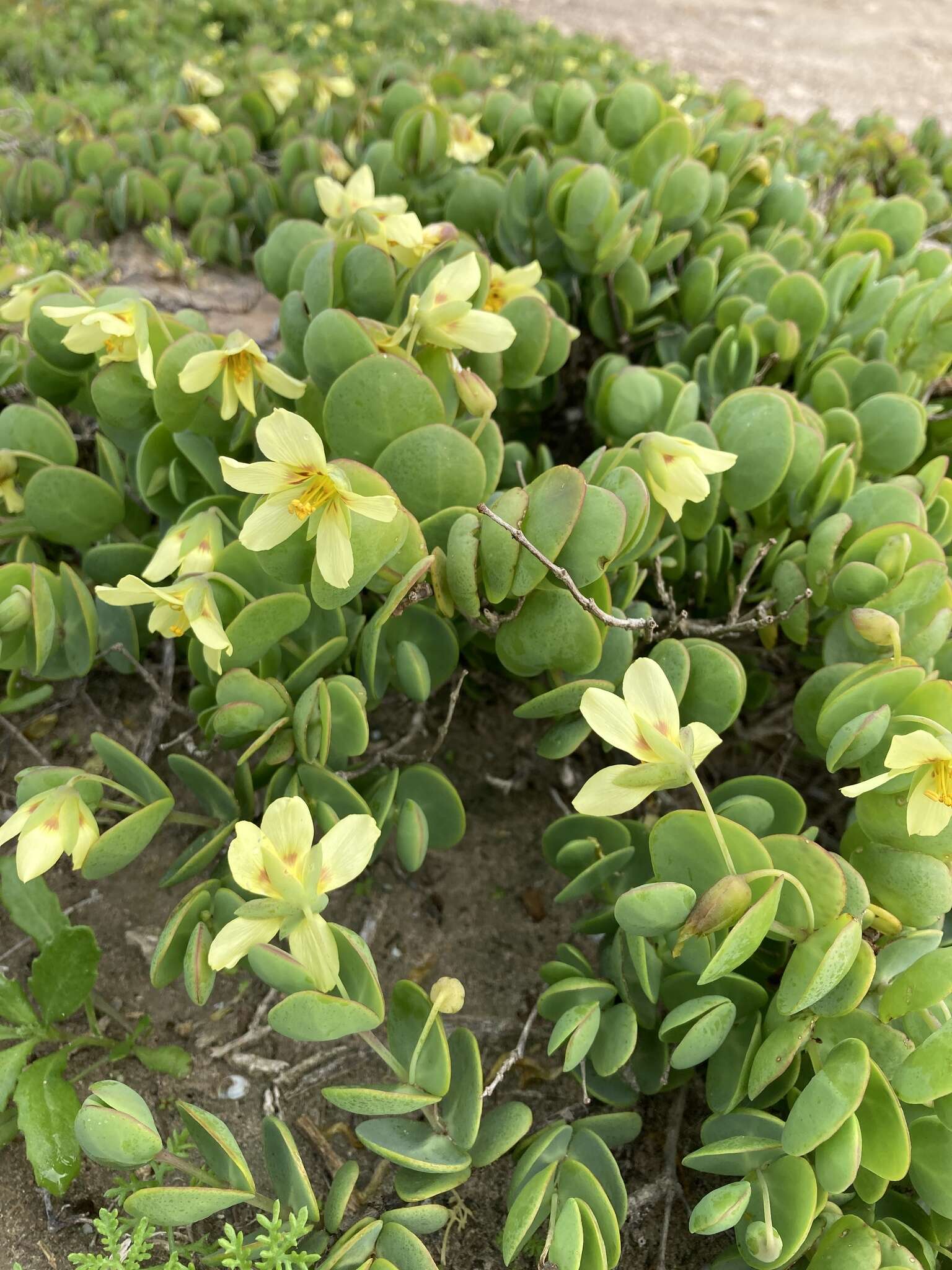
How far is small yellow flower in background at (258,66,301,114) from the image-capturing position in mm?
3111

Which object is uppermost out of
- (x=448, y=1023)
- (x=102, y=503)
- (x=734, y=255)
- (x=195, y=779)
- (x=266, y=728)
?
(x=734, y=255)

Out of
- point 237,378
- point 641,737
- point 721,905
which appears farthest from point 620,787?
point 237,378

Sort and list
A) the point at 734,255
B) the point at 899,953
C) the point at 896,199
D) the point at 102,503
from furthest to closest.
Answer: the point at 896,199
the point at 734,255
the point at 102,503
the point at 899,953

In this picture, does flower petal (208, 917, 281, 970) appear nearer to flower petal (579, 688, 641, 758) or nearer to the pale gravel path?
flower petal (579, 688, 641, 758)

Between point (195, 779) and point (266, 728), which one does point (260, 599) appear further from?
point (195, 779)

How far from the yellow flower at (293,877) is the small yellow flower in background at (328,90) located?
2758 mm

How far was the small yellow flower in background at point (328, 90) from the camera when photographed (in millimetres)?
3129

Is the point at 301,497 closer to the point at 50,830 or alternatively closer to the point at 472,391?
the point at 472,391

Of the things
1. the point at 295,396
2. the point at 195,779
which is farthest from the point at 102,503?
the point at 195,779

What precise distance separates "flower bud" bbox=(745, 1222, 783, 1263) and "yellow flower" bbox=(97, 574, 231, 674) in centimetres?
94

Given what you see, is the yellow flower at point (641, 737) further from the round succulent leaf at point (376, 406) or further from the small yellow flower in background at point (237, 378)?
the small yellow flower in background at point (237, 378)

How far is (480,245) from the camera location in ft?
7.34

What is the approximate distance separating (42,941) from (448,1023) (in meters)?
0.64

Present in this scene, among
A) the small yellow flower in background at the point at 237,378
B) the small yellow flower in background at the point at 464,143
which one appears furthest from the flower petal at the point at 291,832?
the small yellow flower in background at the point at 464,143
